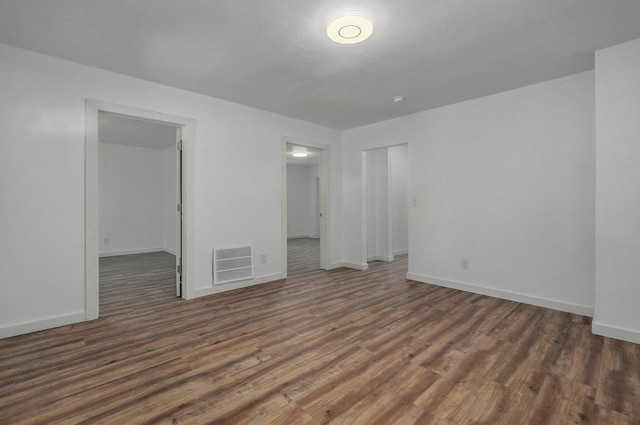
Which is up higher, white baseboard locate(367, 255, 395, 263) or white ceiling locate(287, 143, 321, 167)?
white ceiling locate(287, 143, 321, 167)

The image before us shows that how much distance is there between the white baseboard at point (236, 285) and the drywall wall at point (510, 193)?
214 cm

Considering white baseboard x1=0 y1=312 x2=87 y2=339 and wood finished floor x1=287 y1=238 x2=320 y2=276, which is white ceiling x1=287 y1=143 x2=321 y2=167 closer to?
wood finished floor x1=287 y1=238 x2=320 y2=276

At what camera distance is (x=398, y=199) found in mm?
6949

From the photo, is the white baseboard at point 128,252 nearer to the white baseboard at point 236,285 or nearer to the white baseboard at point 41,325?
the white baseboard at point 236,285

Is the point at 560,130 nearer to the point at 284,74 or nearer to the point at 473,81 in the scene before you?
the point at 473,81

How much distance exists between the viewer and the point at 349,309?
3266mm

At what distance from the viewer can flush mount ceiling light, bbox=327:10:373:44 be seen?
2113mm

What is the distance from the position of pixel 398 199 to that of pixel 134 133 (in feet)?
19.2

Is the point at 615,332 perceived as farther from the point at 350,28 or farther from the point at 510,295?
the point at 350,28

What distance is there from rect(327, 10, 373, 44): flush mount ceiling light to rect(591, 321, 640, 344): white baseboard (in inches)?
126

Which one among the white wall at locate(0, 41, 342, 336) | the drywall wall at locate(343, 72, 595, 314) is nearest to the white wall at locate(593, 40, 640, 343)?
the drywall wall at locate(343, 72, 595, 314)

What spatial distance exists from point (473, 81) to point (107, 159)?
7.67 meters

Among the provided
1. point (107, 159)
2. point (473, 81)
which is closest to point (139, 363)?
point (473, 81)

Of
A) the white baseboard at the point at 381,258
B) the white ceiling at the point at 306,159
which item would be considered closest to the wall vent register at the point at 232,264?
the white baseboard at the point at 381,258
